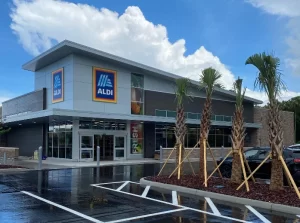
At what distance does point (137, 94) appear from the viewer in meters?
30.3

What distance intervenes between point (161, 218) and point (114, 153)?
68.7 feet

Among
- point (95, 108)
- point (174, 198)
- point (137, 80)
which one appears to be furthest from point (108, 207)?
point (137, 80)

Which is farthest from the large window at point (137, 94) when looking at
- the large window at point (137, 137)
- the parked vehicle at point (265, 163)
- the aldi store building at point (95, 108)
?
the parked vehicle at point (265, 163)

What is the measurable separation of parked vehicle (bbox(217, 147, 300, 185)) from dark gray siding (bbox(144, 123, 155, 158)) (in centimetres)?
1529

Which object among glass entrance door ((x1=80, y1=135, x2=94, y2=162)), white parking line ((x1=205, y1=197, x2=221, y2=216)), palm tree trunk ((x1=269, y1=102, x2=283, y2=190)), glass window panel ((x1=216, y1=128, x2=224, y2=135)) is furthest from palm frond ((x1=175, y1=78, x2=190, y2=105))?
glass window panel ((x1=216, y1=128, x2=224, y2=135))

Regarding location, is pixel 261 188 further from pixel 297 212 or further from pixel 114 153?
pixel 114 153

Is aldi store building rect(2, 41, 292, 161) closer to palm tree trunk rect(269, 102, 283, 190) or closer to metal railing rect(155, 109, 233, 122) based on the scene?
metal railing rect(155, 109, 233, 122)

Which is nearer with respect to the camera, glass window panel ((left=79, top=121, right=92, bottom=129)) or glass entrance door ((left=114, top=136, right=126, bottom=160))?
glass window panel ((left=79, top=121, right=92, bottom=129))

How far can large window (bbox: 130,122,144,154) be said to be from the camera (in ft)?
98.9

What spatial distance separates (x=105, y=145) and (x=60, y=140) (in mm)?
3640

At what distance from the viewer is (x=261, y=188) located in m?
11.2

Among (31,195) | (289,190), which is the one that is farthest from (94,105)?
(289,190)

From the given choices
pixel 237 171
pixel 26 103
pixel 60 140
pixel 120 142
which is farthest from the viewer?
pixel 26 103

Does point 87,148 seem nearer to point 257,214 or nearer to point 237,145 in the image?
point 237,145
